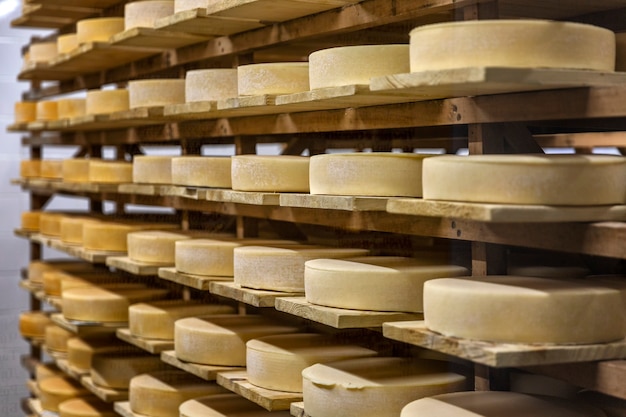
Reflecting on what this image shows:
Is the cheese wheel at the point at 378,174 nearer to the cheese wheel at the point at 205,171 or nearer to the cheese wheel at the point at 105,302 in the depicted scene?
the cheese wheel at the point at 205,171

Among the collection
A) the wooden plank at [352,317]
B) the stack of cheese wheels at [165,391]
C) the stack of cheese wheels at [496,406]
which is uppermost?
the wooden plank at [352,317]

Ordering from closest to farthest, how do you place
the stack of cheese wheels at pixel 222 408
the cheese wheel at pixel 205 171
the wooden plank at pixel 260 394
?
the wooden plank at pixel 260 394 < the stack of cheese wheels at pixel 222 408 < the cheese wheel at pixel 205 171

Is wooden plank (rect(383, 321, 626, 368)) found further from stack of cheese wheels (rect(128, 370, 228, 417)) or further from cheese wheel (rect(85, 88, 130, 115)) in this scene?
cheese wheel (rect(85, 88, 130, 115))

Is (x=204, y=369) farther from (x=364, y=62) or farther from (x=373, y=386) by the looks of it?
(x=364, y=62)

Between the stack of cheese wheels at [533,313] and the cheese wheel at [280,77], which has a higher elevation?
the cheese wheel at [280,77]

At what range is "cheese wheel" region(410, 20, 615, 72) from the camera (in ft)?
7.27

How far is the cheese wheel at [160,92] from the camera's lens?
405cm

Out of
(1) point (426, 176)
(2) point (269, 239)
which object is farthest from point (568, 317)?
(2) point (269, 239)

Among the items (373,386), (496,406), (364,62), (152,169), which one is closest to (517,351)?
(496,406)

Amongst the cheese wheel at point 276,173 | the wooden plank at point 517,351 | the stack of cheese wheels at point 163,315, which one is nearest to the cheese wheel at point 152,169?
the stack of cheese wheels at point 163,315

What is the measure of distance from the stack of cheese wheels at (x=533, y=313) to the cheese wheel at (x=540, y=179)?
0.62ft

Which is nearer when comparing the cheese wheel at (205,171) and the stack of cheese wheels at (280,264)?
the stack of cheese wheels at (280,264)

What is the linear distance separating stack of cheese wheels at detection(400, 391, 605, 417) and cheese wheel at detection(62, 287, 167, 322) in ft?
6.93

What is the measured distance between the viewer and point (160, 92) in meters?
4.07
